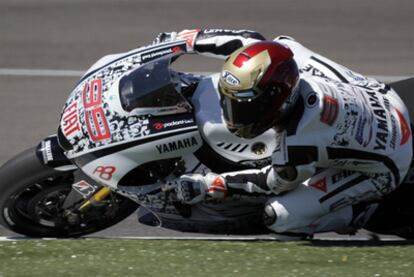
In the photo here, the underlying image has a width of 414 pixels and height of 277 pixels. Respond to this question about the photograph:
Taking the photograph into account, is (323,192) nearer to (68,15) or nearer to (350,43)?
(350,43)

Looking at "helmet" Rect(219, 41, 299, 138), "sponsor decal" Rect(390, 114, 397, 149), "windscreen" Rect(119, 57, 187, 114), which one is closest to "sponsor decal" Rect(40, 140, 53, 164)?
"windscreen" Rect(119, 57, 187, 114)

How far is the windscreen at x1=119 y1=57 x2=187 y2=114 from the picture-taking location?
7.10m

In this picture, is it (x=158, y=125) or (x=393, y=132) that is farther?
(x=393, y=132)

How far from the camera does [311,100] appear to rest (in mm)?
6898

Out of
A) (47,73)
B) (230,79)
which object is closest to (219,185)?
(230,79)

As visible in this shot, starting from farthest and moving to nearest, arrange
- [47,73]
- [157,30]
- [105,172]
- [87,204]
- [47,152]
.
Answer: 1. [157,30]
2. [47,73]
3. [87,204]
4. [47,152]
5. [105,172]

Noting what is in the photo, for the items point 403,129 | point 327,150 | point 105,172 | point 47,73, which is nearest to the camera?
point 327,150

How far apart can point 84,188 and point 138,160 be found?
1.79ft

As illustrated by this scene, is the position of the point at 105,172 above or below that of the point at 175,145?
below

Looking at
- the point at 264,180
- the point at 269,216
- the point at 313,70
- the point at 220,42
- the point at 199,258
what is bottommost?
the point at 199,258

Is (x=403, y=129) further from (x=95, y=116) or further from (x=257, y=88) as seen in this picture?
(x=95, y=116)

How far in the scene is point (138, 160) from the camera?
7.14m

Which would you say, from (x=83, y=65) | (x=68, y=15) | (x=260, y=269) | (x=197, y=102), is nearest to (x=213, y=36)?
(x=197, y=102)

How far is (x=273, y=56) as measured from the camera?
22.3ft
